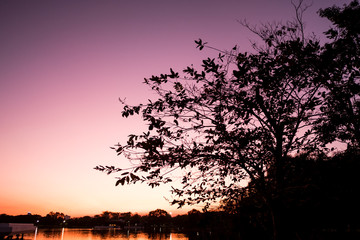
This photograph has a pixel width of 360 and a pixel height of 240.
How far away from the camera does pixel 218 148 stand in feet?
25.1

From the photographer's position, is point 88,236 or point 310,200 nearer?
point 310,200

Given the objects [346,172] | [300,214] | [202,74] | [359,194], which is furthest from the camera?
[300,214]

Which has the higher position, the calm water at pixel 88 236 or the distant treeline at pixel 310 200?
the distant treeline at pixel 310 200

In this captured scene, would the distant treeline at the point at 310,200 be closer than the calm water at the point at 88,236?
Yes

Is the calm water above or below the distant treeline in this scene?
below

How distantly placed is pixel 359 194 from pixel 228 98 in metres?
13.5

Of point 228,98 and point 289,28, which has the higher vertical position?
point 289,28

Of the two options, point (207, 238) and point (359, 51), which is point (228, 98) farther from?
point (207, 238)

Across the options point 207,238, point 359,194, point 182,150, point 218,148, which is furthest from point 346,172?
point 207,238

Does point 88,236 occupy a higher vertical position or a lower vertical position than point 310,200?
lower

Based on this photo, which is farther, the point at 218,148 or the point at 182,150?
the point at 218,148

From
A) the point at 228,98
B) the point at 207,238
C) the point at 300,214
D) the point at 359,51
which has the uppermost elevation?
the point at 359,51

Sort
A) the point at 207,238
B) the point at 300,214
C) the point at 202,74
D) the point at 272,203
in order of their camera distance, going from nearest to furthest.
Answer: the point at 202,74
the point at 272,203
the point at 300,214
the point at 207,238

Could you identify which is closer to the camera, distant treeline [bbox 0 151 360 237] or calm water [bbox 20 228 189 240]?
distant treeline [bbox 0 151 360 237]
